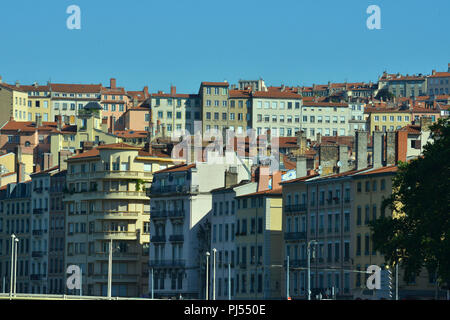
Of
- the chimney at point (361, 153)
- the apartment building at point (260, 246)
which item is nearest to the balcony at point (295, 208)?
the apartment building at point (260, 246)

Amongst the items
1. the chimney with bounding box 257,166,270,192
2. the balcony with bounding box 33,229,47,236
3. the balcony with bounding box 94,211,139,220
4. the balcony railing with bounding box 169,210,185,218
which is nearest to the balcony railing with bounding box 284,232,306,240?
the chimney with bounding box 257,166,270,192

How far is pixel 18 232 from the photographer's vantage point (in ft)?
594

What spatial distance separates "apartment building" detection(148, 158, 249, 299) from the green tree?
173 feet

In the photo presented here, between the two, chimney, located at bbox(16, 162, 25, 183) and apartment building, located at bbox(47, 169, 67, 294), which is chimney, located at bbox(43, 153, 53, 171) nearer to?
chimney, located at bbox(16, 162, 25, 183)

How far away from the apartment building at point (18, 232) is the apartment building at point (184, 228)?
28044 millimetres

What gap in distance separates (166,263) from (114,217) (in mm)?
14899

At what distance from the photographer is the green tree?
3388 inches

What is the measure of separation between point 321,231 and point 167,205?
2818cm

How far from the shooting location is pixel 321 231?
125 m

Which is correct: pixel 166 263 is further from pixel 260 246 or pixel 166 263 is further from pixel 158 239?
pixel 260 246

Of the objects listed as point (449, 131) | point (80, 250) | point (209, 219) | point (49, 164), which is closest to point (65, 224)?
point (80, 250)

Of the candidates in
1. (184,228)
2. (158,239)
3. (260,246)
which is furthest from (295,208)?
(158,239)

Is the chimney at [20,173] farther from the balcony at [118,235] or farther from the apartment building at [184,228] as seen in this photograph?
the apartment building at [184,228]

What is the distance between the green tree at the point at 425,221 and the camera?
86062 millimetres
